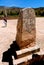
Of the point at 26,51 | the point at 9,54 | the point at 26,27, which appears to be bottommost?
the point at 9,54

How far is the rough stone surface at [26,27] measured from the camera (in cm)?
970

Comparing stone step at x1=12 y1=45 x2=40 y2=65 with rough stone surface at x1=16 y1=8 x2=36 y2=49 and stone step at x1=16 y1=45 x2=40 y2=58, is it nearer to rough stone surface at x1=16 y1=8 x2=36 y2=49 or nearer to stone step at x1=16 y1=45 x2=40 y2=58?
stone step at x1=16 y1=45 x2=40 y2=58

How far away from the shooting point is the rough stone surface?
31.8 feet

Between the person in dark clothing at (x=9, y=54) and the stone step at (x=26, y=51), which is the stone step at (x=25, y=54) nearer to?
the stone step at (x=26, y=51)

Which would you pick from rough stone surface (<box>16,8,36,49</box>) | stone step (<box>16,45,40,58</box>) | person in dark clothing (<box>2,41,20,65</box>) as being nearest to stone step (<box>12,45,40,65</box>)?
stone step (<box>16,45,40,58</box>)

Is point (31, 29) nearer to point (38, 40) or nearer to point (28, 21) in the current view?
point (28, 21)

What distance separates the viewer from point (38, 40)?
1290cm

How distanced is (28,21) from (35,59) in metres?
2.26

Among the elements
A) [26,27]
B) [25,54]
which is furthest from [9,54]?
[26,27]

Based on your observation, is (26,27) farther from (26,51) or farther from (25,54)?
(25,54)

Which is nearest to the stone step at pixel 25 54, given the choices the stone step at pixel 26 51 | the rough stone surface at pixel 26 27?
the stone step at pixel 26 51

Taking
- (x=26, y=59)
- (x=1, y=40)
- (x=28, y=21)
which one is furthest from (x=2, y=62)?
(x=1, y=40)

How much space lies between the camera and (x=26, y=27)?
32.2 ft

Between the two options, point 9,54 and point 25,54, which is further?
point 9,54
